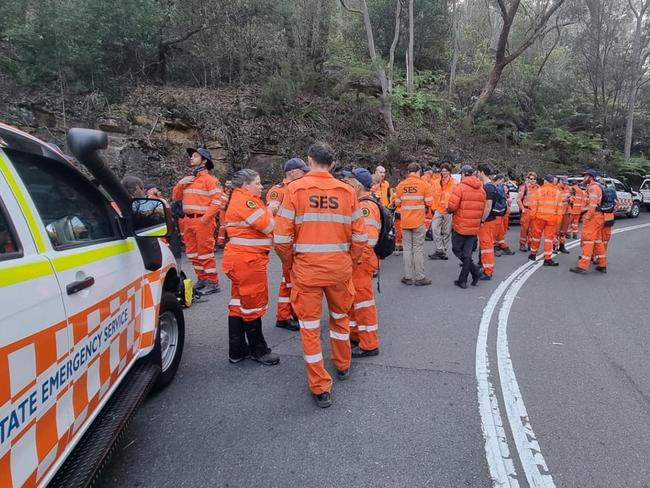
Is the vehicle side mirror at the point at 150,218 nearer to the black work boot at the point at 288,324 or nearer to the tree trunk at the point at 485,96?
the black work boot at the point at 288,324

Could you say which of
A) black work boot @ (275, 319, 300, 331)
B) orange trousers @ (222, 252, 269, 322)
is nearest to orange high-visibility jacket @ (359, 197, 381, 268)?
orange trousers @ (222, 252, 269, 322)

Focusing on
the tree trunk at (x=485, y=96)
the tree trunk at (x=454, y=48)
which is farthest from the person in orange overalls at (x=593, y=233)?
the tree trunk at (x=454, y=48)

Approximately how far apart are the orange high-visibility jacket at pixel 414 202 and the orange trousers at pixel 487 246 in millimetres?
1291

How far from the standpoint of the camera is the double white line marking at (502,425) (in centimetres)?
262

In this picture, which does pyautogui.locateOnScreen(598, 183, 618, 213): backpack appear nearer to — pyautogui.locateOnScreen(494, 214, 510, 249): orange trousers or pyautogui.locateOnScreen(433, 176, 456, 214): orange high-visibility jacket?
pyautogui.locateOnScreen(494, 214, 510, 249): orange trousers

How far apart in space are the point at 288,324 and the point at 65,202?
320cm

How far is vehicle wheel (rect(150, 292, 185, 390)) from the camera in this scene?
11.5 ft

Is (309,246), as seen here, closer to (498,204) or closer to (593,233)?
(498,204)

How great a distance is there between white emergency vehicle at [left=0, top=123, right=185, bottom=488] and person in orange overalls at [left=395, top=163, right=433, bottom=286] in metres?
4.95

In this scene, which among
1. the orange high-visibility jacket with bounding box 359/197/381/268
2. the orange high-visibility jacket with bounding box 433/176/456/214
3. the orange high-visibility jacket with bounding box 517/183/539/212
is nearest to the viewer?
the orange high-visibility jacket with bounding box 359/197/381/268

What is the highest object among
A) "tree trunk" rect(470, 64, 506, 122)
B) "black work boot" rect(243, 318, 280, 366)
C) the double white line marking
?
"tree trunk" rect(470, 64, 506, 122)

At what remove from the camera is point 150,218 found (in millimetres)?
3018

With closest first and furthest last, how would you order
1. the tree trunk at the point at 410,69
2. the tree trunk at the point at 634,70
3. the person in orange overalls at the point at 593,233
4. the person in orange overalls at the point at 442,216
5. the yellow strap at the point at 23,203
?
the yellow strap at the point at 23,203 < the person in orange overalls at the point at 593,233 < the person in orange overalls at the point at 442,216 < the tree trunk at the point at 410,69 < the tree trunk at the point at 634,70

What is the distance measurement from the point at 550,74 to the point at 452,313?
87.1 feet
